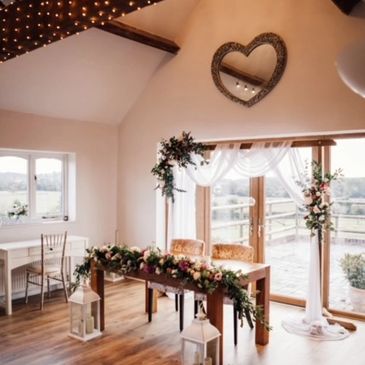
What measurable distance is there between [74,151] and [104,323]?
101 inches

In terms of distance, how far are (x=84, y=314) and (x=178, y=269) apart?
113cm

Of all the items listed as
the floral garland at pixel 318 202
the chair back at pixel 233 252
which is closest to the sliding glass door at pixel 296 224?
the floral garland at pixel 318 202

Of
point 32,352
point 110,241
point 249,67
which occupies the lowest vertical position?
point 32,352

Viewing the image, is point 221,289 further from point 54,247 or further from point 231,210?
point 54,247

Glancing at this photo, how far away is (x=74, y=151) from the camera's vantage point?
6219 millimetres

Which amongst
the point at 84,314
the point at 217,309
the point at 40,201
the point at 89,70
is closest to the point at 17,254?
the point at 40,201

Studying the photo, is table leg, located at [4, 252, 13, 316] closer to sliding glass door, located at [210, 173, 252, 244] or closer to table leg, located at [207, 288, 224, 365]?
table leg, located at [207, 288, 224, 365]

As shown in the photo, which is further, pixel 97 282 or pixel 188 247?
pixel 188 247

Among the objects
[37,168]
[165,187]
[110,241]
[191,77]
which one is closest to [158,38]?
[191,77]

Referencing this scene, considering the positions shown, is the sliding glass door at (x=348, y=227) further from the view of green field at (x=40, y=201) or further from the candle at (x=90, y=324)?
the view of green field at (x=40, y=201)

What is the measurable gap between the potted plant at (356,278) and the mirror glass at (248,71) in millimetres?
2238

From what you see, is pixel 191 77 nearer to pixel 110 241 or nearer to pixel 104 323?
pixel 110 241

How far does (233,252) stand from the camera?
186 inches

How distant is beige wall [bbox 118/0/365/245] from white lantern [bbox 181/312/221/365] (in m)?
2.49
